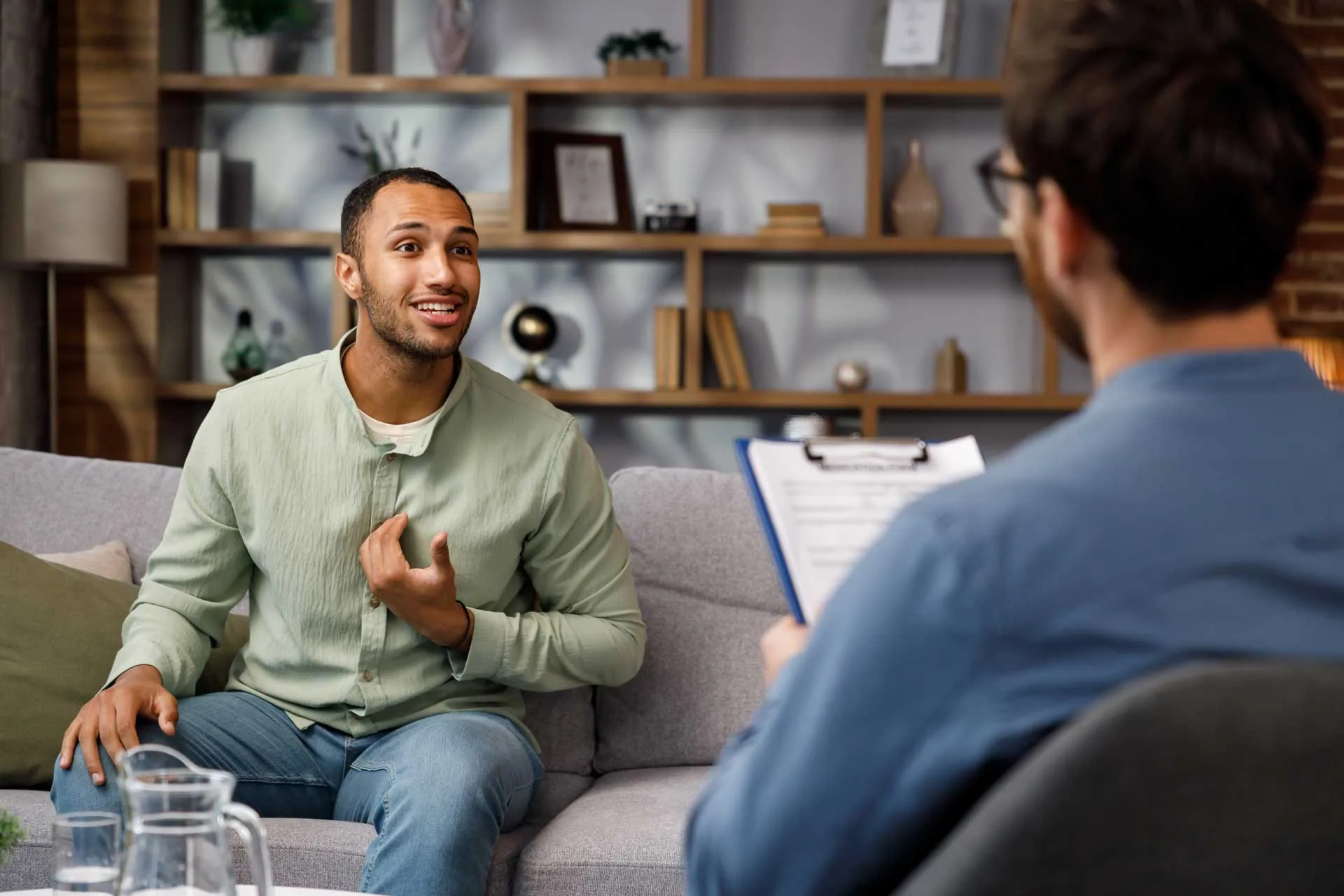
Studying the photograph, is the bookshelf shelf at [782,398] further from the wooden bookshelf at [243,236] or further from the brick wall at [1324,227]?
the brick wall at [1324,227]

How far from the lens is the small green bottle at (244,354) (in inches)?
162

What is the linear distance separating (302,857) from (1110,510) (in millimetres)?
1310

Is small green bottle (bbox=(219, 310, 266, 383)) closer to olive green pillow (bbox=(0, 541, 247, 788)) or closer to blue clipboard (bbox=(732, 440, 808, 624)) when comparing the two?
olive green pillow (bbox=(0, 541, 247, 788))

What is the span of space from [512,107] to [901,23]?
1.11 meters

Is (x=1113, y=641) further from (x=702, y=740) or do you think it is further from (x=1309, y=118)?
(x=702, y=740)

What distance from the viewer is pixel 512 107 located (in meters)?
4.00

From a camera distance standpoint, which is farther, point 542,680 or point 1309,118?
point 542,680

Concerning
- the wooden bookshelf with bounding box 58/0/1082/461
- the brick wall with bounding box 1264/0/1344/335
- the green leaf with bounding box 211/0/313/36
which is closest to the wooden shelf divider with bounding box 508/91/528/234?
the wooden bookshelf with bounding box 58/0/1082/461

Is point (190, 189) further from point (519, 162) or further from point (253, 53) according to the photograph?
point (519, 162)

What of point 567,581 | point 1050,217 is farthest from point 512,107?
point 1050,217

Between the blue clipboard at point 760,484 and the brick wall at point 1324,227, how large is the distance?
346cm

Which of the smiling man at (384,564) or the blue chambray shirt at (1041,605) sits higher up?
the blue chambray shirt at (1041,605)

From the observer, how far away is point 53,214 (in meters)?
3.66

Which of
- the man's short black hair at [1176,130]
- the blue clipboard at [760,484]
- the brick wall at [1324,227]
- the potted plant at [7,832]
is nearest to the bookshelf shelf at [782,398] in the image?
the brick wall at [1324,227]
